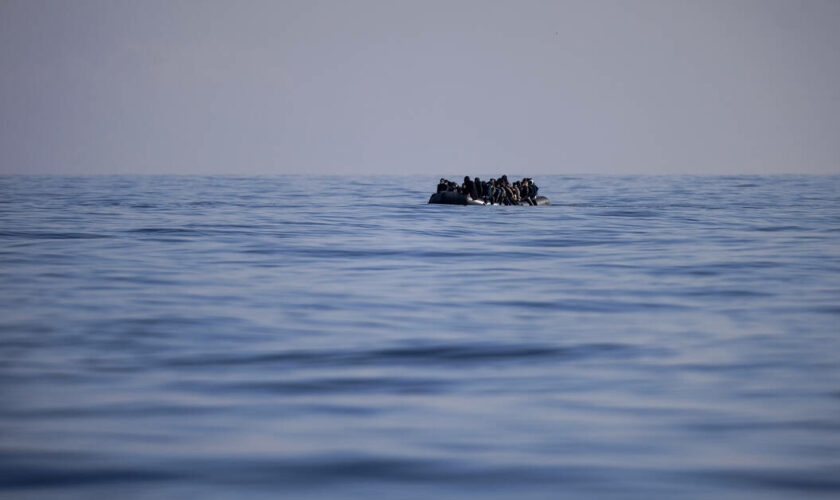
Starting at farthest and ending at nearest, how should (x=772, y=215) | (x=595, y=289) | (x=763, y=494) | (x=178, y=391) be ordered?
(x=772, y=215) < (x=595, y=289) < (x=178, y=391) < (x=763, y=494)

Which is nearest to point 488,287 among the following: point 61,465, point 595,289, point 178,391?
point 595,289

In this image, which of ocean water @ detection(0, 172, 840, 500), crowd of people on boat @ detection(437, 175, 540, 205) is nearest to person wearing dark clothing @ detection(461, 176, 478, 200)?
crowd of people on boat @ detection(437, 175, 540, 205)

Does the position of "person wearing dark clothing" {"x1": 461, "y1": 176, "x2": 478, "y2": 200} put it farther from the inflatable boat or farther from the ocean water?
the ocean water

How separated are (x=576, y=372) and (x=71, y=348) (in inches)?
206

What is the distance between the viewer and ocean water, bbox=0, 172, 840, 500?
23.5 ft

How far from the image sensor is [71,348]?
38.0 feet

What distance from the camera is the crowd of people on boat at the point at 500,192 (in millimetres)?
50375

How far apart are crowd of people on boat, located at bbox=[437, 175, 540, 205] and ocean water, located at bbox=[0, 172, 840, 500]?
28302 mm

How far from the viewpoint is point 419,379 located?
397 inches

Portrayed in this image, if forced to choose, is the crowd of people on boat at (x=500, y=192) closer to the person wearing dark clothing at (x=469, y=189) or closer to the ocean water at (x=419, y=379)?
the person wearing dark clothing at (x=469, y=189)

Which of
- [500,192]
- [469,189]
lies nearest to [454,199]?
[469,189]

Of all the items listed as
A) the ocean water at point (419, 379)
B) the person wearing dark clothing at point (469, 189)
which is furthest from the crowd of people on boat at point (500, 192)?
the ocean water at point (419, 379)

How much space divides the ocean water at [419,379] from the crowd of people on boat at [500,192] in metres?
28.3

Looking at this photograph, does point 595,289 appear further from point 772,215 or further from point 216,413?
point 772,215
